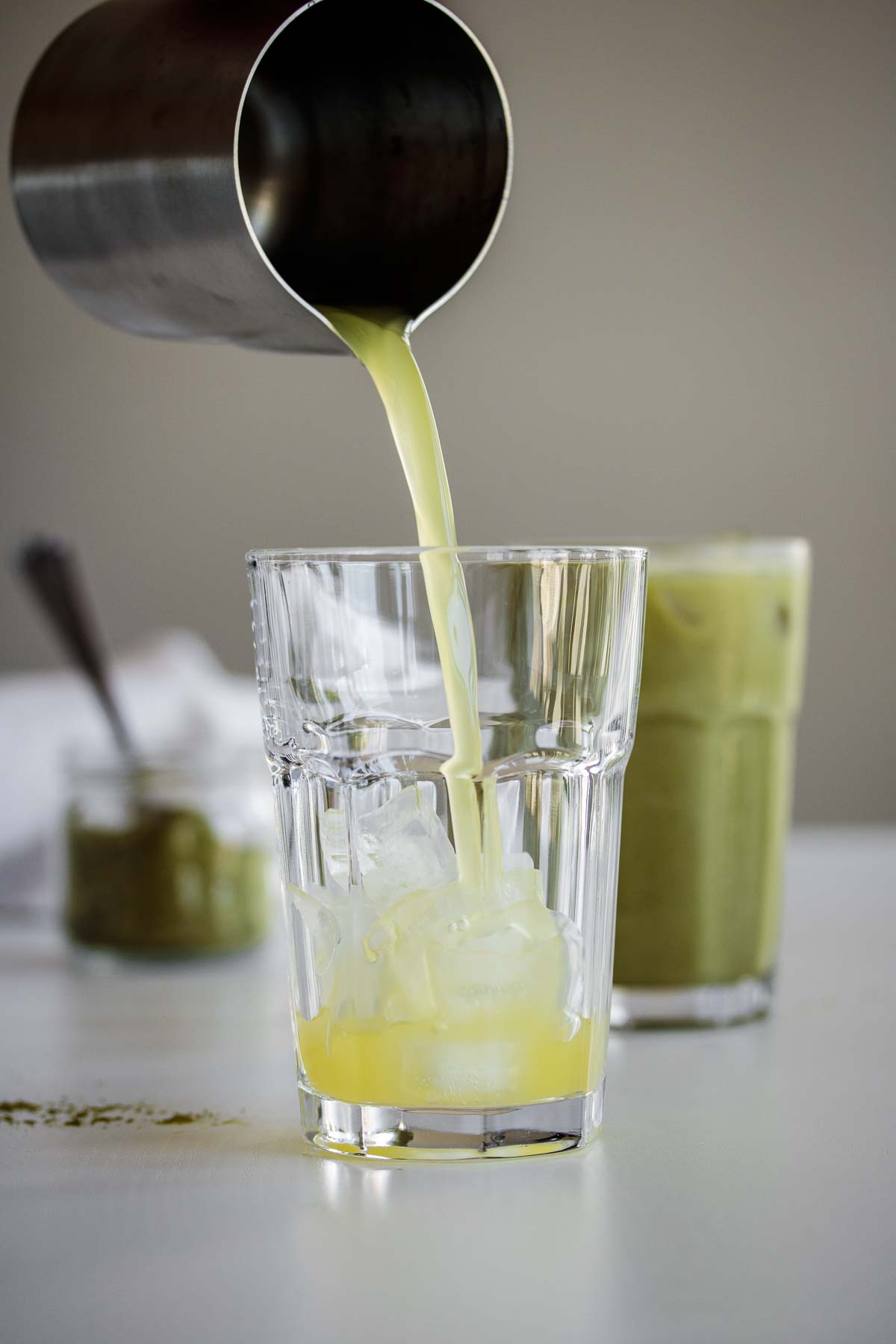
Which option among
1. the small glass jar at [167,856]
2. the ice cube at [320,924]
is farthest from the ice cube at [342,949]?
the small glass jar at [167,856]

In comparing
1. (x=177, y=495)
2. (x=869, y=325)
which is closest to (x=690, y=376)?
(x=869, y=325)

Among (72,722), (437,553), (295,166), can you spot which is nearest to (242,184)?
(295,166)

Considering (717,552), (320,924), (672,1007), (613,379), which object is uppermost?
(613,379)

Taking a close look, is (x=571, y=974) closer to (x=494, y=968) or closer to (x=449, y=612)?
(x=494, y=968)

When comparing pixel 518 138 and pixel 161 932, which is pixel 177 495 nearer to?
pixel 518 138

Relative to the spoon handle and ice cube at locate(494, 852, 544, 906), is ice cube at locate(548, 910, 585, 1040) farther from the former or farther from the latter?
the spoon handle

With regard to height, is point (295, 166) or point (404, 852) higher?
point (295, 166)

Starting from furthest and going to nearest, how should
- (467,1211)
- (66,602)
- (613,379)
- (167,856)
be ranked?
1. (613,379)
2. (66,602)
3. (167,856)
4. (467,1211)

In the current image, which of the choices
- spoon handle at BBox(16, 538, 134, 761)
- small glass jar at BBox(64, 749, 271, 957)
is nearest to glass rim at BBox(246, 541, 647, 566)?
small glass jar at BBox(64, 749, 271, 957)
